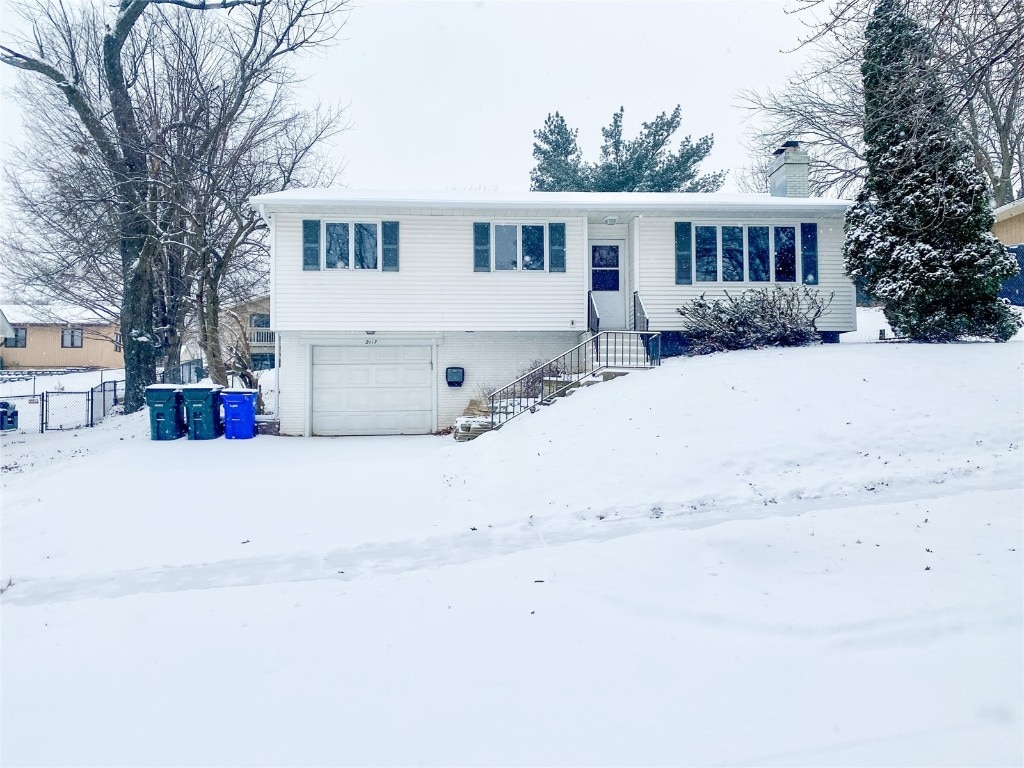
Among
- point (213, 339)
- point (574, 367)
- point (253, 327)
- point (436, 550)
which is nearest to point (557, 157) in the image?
point (574, 367)

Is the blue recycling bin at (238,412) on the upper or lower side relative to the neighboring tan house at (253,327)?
lower

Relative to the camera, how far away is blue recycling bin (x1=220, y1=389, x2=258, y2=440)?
521 inches

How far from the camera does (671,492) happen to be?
693 centimetres

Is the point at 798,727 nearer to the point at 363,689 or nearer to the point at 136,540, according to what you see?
the point at 363,689

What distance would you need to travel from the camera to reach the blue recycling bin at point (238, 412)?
521 inches

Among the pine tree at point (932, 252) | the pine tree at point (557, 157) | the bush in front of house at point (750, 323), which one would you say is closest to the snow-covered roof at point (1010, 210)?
the pine tree at point (932, 252)

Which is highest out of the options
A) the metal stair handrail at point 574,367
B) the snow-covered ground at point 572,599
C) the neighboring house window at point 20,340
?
the neighboring house window at point 20,340

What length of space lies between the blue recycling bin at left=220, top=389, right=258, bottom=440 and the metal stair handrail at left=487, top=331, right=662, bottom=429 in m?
5.36

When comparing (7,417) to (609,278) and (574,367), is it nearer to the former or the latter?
(574,367)

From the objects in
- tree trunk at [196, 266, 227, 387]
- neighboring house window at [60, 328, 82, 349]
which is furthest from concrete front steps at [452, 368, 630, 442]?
neighboring house window at [60, 328, 82, 349]

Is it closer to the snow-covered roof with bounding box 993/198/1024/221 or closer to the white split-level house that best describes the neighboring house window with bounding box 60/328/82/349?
the white split-level house

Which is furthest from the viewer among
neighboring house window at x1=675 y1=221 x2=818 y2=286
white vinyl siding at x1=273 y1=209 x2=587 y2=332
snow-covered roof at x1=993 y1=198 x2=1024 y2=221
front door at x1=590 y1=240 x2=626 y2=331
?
snow-covered roof at x1=993 y1=198 x2=1024 y2=221

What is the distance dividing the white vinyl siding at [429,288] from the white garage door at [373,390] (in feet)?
3.60

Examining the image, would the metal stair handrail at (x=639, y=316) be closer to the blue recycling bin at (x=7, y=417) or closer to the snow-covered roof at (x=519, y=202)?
the snow-covered roof at (x=519, y=202)
